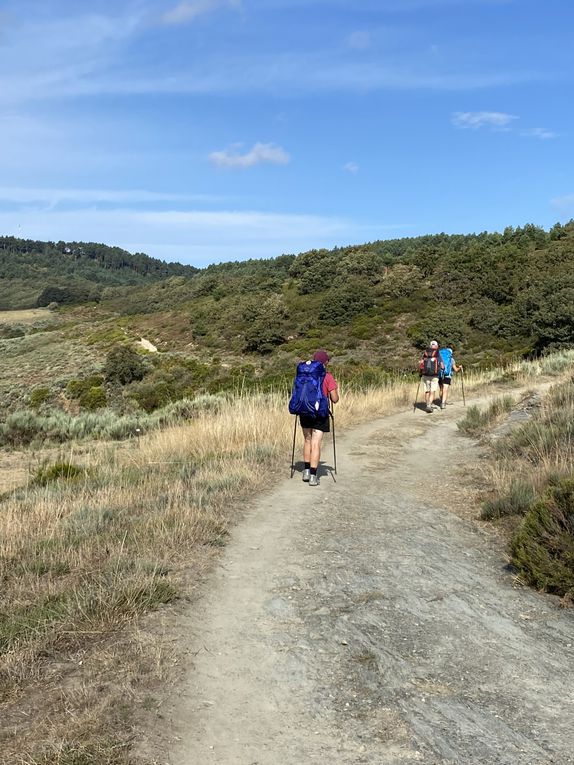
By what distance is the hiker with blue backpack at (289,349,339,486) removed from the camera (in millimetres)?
8031

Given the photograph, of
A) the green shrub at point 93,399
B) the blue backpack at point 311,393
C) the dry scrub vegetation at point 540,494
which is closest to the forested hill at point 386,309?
the green shrub at point 93,399

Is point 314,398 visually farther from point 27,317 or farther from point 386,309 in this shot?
point 27,317

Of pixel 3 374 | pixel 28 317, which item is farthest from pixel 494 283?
pixel 28 317

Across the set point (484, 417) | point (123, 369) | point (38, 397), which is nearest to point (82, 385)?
point (38, 397)

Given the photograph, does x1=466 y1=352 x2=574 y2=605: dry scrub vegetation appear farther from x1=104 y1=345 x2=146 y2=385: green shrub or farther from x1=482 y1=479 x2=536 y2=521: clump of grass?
x1=104 y1=345 x2=146 y2=385: green shrub

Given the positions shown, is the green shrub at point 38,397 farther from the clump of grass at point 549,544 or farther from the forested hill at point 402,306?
the clump of grass at point 549,544

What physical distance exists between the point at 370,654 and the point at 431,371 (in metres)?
12.4

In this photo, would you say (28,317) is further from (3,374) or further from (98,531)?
(98,531)

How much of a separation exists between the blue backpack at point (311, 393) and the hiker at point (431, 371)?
8.20m

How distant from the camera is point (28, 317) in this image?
10338 centimetres

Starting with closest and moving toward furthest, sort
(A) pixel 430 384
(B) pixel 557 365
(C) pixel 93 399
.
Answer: (A) pixel 430 384 → (B) pixel 557 365 → (C) pixel 93 399

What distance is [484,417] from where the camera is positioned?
525 inches

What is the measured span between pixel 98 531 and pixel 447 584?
3.38 meters

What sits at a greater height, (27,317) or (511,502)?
(27,317)
